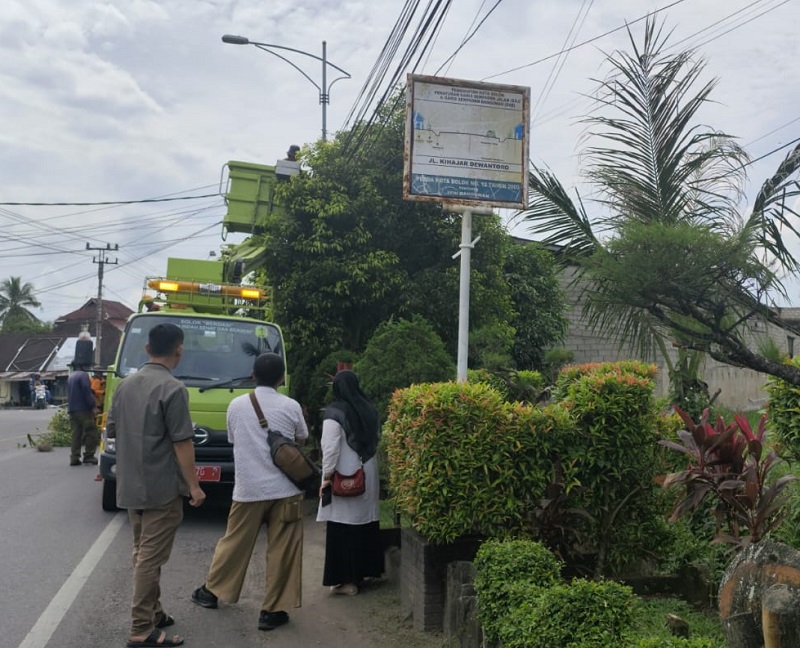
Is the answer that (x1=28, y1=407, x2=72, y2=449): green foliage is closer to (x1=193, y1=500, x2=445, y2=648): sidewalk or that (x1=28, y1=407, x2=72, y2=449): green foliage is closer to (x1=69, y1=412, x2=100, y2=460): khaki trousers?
(x1=69, y1=412, x2=100, y2=460): khaki trousers

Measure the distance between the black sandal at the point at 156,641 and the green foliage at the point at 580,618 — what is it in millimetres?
2309

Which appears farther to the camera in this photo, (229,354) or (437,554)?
(229,354)

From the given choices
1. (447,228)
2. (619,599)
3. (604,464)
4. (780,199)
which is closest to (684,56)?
(780,199)

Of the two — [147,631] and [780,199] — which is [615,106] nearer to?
[780,199]

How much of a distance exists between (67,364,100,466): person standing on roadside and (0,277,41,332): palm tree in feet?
180

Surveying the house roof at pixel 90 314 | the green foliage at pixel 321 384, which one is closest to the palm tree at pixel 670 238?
the green foliage at pixel 321 384

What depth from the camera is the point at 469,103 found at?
23.6ft

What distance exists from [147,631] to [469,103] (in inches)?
201

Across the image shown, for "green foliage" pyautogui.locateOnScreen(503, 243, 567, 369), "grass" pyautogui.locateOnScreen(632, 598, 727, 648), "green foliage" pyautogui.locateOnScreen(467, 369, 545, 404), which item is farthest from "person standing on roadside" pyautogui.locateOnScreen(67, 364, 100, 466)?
"grass" pyautogui.locateOnScreen(632, 598, 727, 648)

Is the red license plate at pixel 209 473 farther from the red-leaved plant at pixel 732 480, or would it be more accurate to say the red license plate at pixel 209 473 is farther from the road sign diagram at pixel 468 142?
Answer: the red-leaved plant at pixel 732 480

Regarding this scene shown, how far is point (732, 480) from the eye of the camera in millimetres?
4148

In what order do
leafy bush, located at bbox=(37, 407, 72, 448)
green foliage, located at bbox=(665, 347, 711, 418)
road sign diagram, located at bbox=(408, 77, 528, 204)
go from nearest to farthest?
road sign diagram, located at bbox=(408, 77, 528, 204) < green foliage, located at bbox=(665, 347, 711, 418) < leafy bush, located at bbox=(37, 407, 72, 448)

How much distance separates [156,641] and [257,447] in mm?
1319

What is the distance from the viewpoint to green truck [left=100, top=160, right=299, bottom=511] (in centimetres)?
799
